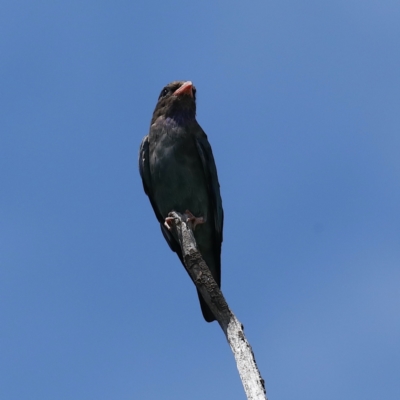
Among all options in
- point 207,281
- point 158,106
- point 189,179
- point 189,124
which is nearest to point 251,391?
point 207,281

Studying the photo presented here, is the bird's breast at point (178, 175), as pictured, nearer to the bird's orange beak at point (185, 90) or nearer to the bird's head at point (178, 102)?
the bird's head at point (178, 102)

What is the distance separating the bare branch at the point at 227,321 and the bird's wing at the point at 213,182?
2.71 m

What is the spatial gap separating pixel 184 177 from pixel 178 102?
137cm

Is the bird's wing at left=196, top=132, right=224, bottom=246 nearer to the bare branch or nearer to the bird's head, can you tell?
the bird's head

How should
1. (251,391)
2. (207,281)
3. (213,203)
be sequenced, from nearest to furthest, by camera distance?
(251,391)
(207,281)
(213,203)

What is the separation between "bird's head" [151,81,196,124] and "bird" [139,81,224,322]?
0.02m

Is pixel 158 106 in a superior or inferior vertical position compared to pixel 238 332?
superior

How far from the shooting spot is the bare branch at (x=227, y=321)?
5355mm

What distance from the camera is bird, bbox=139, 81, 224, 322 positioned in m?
10.3

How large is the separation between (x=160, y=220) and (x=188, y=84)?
212cm

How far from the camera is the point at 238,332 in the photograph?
19.6 ft

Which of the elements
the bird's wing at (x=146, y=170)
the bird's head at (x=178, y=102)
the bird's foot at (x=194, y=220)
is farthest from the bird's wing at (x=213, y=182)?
the bird's wing at (x=146, y=170)

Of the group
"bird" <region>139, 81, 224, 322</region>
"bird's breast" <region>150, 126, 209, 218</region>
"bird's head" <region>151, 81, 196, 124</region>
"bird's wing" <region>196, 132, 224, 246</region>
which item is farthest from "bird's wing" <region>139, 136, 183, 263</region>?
"bird's wing" <region>196, 132, 224, 246</region>

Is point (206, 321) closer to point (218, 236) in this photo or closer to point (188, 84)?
point (218, 236)
